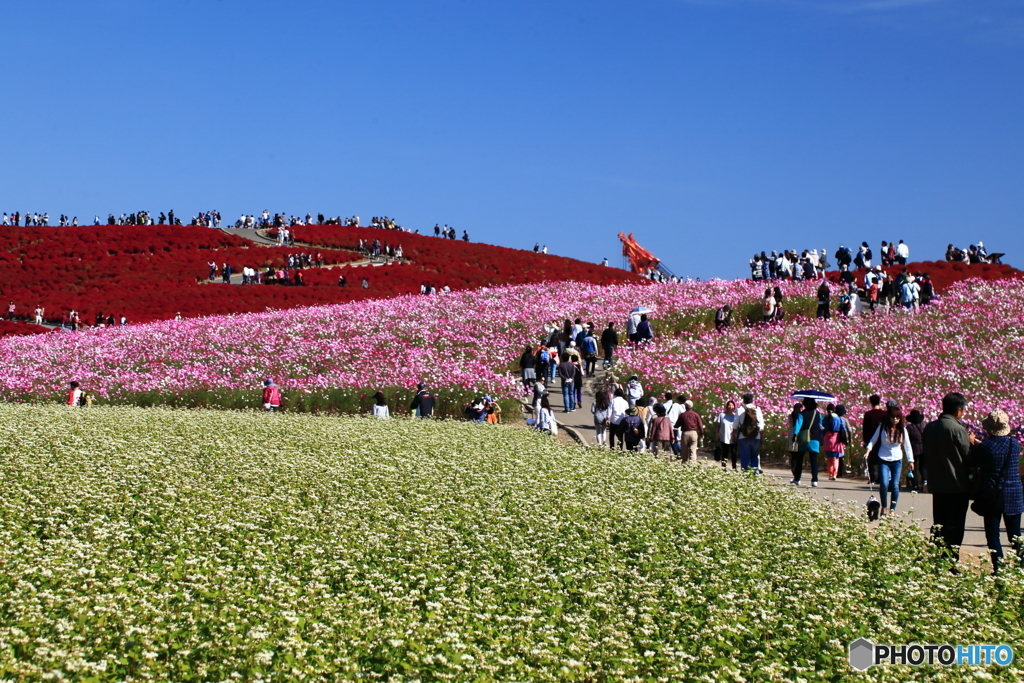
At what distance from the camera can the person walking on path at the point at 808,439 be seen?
57.1 feet

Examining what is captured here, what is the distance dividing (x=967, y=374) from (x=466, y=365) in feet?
41.4

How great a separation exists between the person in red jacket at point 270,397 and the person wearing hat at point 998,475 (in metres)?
18.6

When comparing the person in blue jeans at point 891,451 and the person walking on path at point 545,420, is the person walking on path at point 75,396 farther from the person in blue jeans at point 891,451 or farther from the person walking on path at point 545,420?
the person in blue jeans at point 891,451

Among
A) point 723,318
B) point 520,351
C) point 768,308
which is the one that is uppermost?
point 768,308

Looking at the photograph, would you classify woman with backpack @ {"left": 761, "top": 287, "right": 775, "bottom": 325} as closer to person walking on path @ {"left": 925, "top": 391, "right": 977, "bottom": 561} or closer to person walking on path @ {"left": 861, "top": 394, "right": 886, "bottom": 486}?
person walking on path @ {"left": 861, "top": 394, "right": 886, "bottom": 486}

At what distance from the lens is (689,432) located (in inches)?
757

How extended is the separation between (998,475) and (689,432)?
895cm

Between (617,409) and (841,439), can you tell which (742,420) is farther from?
(617,409)

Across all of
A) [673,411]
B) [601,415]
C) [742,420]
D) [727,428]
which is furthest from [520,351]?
[742,420]

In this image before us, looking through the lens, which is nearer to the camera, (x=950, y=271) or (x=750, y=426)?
(x=750, y=426)

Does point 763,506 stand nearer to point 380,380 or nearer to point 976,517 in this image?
point 976,517

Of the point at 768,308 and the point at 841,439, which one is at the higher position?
the point at 768,308

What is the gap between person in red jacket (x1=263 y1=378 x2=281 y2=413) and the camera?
2594cm

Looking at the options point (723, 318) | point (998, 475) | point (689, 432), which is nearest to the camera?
point (998, 475)
